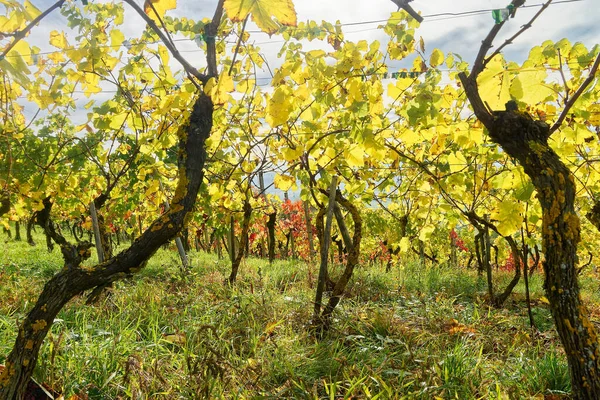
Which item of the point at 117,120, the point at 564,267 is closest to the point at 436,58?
the point at 564,267

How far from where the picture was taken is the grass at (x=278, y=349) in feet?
7.92

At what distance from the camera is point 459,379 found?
248 centimetres

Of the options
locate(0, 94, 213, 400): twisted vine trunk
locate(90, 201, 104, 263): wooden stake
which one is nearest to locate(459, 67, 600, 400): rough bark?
locate(0, 94, 213, 400): twisted vine trunk

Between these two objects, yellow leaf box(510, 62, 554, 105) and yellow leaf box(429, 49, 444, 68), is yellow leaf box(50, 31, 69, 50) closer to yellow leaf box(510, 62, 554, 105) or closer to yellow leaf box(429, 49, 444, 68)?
yellow leaf box(429, 49, 444, 68)

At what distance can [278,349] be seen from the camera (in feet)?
9.25

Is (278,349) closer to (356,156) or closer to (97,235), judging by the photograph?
(356,156)

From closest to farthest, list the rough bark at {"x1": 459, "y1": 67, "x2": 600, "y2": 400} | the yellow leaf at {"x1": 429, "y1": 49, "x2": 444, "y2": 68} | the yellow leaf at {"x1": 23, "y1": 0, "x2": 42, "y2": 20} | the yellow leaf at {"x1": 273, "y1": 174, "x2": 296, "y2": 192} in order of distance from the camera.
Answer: the yellow leaf at {"x1": 23, "y1": 0, "x2": 42, "y2": 20} < the rough bark at {"x1": 459, "y1": 67, "x2": 600, "y2": 400} < the yellow leaf at {"x1": 429, "y1": 49, "x2": 444, "y2": 68} < the yellow leaf at {"x1": 273, "y1": 174, "x2": 296, "y2": 192}

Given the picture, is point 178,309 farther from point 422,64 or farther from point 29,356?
point 422,64

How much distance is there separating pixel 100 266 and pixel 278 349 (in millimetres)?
1396

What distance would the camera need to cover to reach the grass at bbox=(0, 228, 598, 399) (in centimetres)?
241

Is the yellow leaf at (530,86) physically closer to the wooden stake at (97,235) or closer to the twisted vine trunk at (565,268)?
the twisted vine trunk at (565,268)

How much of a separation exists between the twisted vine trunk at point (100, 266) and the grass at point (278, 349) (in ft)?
1.31

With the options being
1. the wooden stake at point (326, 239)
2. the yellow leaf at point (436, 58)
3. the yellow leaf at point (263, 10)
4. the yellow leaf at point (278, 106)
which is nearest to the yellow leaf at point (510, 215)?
the yellow leaf at point (436, 58)

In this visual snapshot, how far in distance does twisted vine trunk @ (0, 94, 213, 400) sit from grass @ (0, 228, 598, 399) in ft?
1.31
